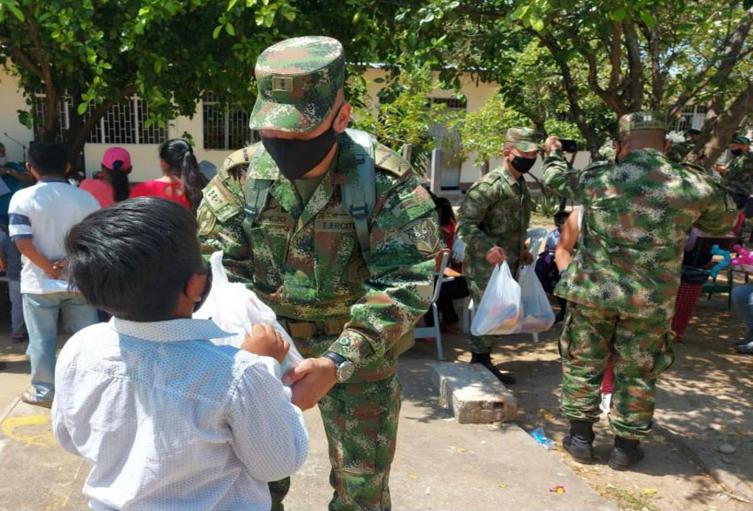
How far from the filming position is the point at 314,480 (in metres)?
3.35

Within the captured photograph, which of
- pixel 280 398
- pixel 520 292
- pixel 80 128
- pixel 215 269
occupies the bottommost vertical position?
→ pixel 520 292

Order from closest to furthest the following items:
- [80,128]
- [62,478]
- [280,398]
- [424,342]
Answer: [280,398], [62,478], [424,342], [80,128]

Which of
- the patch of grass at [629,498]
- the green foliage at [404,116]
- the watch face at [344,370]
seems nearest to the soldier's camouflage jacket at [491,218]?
the patch of grass at [629,498]

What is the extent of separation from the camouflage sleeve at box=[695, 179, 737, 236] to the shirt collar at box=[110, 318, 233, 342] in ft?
9.31

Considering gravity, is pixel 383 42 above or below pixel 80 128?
above

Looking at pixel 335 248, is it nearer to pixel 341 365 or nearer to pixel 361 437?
pixel 341 365

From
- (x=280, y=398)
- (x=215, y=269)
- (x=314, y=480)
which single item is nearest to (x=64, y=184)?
(x=314, y=480)

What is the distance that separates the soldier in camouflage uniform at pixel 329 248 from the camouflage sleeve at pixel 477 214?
2.56 m

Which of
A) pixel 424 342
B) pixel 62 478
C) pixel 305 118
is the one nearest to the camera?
pixel 305 118

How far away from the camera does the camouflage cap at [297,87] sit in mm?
1879

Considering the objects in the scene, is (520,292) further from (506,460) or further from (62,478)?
(62,478)

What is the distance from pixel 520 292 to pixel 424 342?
1376mm

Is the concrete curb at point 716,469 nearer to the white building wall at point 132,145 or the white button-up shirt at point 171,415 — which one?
the white button-up shirt at point 171,415

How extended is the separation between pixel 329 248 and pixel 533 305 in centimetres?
314
